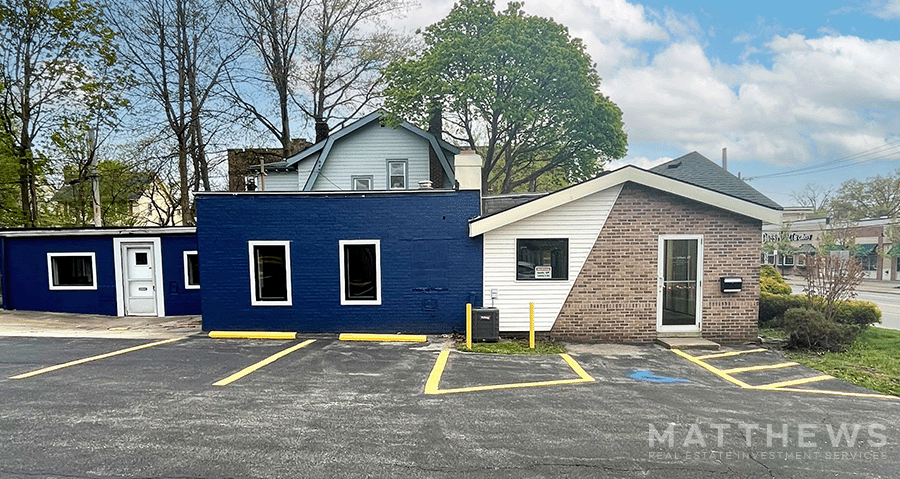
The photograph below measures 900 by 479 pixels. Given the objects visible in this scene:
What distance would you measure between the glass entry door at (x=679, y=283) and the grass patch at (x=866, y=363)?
71.8 inches

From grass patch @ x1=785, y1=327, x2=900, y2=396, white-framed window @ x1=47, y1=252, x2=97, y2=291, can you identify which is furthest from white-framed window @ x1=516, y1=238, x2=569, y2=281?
white-framed window @ x1=47, y1=252, x2=97, y2=291

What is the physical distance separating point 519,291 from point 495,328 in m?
1.00

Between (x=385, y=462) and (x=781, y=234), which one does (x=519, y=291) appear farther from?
(x=781, y=234)

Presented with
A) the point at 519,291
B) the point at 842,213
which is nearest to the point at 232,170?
the point at 519,291

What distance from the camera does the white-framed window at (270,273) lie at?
9.84 meters

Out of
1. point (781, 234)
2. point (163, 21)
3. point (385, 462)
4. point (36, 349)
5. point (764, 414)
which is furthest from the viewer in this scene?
point (781, 234)

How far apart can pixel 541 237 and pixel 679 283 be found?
3.17 m

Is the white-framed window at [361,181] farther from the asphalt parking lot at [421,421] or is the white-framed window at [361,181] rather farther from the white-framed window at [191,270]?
the asphalt parking lot at [421,421]

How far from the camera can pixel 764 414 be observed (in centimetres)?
530

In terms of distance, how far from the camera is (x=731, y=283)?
9.22 meters

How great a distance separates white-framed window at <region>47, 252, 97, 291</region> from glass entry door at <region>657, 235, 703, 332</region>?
14.9 meters

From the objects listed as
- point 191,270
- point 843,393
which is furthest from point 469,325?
point 191,270

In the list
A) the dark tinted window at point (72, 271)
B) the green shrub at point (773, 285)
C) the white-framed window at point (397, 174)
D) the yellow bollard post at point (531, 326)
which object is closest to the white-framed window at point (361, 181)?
the white-framed window at point (397, 174)

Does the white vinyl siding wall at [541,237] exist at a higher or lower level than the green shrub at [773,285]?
higher
